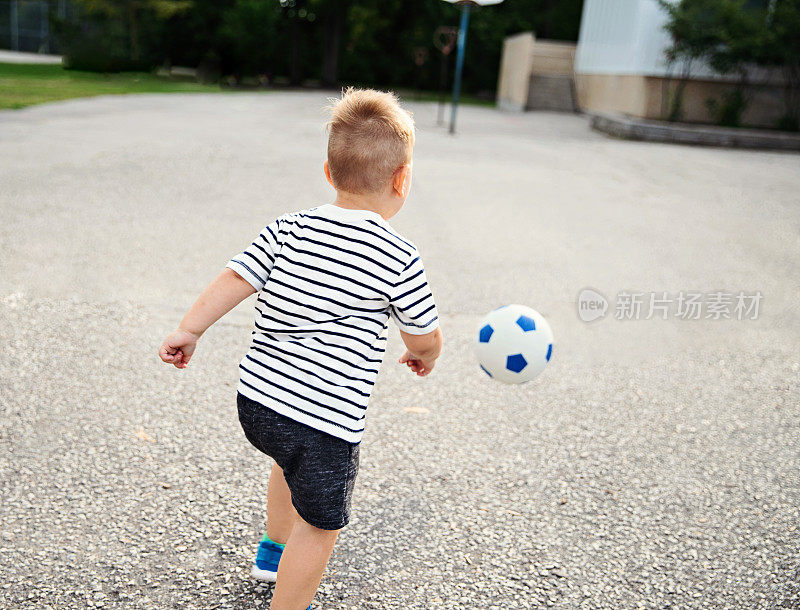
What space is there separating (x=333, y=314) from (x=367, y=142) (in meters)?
0.47

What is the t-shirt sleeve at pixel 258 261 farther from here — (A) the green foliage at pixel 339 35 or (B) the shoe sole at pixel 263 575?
(A) the green foliage at pixel 339 35

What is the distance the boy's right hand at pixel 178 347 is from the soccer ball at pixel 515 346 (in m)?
1.23

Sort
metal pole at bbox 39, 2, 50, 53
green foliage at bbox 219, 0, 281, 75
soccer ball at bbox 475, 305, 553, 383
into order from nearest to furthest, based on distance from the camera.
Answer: soccer ball at bbox 475, 305, 553, 383
green foliage at bbox 219, 0, 281, 75
metal pole at bbox 39, 2, 50, 53

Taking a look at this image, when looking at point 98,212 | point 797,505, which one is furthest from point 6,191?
point 797,505

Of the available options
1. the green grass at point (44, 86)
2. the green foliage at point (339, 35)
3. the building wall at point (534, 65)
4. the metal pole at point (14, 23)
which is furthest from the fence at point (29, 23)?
the building wall at point (534, 65)

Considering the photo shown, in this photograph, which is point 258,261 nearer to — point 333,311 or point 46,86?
point 333,311

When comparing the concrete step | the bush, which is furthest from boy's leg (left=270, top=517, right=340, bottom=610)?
the concrete step

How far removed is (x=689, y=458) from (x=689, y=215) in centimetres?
610

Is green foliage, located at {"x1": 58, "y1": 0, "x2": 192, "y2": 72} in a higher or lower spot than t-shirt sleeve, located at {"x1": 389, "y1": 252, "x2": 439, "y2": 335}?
higher

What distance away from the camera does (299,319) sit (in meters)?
1.92

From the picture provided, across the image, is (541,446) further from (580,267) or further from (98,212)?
(98,212)

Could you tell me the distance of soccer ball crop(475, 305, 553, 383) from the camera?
2793 millimetres

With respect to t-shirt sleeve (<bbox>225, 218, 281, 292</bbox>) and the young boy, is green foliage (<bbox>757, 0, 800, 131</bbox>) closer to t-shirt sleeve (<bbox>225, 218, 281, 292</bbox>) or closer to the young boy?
the young boy

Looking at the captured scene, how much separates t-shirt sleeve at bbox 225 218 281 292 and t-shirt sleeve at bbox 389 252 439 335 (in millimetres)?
368
